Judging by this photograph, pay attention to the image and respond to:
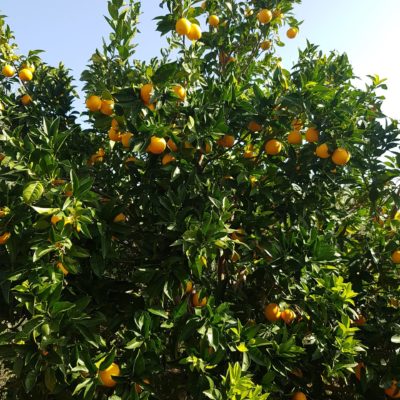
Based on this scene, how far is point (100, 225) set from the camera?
1.96m

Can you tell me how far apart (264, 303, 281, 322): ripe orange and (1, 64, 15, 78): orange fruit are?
8.92 feet

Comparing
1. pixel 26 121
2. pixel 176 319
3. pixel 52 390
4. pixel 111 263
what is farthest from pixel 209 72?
pixel 52 390

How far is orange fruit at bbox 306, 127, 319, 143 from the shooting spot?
232 cm

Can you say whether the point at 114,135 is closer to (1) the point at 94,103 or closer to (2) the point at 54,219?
(1) the point at 94,103

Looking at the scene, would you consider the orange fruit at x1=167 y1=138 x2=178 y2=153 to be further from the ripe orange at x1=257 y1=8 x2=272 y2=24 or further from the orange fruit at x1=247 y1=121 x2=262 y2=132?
the ripe orange at x1=257 y1=8 x2=272 y2=24

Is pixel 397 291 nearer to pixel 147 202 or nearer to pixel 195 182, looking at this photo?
pixel 195 182

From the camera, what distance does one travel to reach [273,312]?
7.84 feet

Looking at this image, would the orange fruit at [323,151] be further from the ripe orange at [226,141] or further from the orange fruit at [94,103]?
the orange fruit at [94,103]

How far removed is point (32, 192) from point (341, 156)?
1.64 meters

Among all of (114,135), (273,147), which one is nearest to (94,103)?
(114,135)

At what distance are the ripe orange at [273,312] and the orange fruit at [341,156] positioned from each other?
0.96 metres

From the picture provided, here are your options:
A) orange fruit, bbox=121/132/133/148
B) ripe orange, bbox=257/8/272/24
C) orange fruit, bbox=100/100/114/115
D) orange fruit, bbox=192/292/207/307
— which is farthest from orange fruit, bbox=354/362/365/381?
ripe orange, bbox=257/8/272/24

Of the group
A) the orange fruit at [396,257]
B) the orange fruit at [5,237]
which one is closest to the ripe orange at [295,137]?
the orange fruit at [396,257]

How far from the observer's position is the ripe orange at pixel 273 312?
2.39 metres
